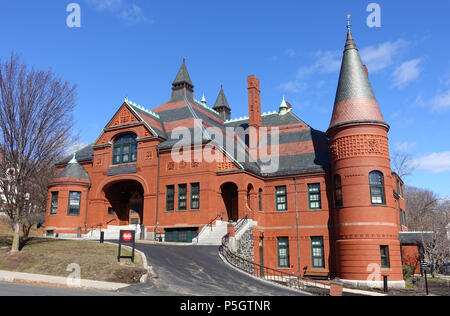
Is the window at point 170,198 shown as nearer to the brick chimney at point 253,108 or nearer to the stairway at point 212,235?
the stairway at point 212,235

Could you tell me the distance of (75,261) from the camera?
19.1 meters

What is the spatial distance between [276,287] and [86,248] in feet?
38.4

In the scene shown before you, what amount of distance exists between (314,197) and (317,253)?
4.25 m

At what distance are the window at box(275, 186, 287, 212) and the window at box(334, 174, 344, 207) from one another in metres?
4.83

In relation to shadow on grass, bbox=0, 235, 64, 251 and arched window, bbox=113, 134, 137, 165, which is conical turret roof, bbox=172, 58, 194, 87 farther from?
shadow on grass, bbox=0, 235, 64, 251

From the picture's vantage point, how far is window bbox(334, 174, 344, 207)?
27.9 meters

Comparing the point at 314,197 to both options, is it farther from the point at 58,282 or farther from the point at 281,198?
the point at 58,282

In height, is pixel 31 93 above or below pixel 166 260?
above

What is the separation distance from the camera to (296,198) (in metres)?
31.4

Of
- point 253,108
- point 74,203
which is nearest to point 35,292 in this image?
point 74,203

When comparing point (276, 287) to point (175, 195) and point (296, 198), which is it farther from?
point (175, 195)

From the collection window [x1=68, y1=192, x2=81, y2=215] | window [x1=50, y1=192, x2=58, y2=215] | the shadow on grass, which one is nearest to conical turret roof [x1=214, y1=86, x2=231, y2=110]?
window [x1=68, y1=192, x2=81, y2=215]
